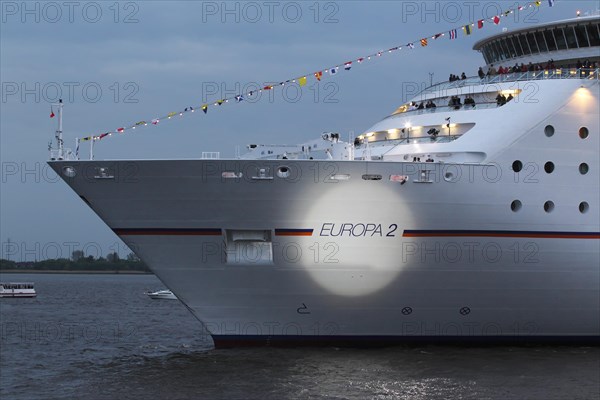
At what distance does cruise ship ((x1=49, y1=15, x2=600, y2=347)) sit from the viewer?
76.1ft

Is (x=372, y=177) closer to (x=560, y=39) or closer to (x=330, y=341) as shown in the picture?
(x=330, y=341)

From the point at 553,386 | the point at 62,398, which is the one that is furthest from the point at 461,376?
the point at 62,398

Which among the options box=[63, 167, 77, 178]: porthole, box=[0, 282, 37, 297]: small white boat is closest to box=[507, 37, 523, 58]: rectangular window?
box=[63, 167, 77, 178]: porthole

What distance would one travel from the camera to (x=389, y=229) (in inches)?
924

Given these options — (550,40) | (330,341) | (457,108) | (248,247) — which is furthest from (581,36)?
(248,247)

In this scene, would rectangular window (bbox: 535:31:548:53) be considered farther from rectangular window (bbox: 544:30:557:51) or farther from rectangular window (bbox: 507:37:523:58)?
rectangular window (bbox: 507:37:523:58)

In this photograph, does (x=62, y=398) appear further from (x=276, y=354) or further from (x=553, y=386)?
(x=553, y=386)

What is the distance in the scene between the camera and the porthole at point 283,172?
23.0 m

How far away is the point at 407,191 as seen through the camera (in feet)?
76.9

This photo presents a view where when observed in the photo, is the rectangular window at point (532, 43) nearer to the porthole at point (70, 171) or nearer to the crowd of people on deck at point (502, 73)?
the crowd of people on deck at point (502, 73)

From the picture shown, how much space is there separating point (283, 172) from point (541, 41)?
10475mm

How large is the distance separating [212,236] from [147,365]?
4169mm

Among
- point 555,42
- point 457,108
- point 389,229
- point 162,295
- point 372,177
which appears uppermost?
point 555,42

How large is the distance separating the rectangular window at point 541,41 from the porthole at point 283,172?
1031 centimetres
